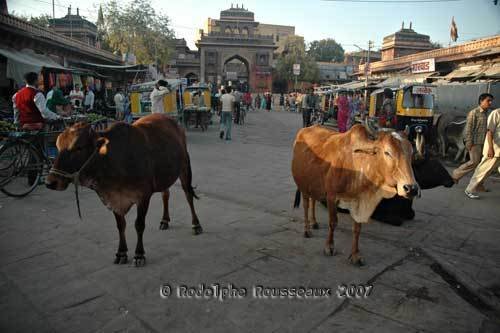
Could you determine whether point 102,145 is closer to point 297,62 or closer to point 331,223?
point 331,223

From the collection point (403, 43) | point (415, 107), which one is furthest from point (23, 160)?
point (403, 43)

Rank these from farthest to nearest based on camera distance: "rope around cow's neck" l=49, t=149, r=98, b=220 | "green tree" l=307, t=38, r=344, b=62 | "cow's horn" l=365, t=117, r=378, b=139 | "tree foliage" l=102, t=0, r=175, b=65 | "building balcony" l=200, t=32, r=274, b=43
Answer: "green tree" l=307, t=38, r=344, b=62 → "building balcony" l=200, t=32, r=274, b=43 → "tree foliage" l=102, t=0, r=175, b=65 → "cow's horn" l=365, t=117, r=378, b=139 → "rope around cow's neck" l=49, t=149, r=98, b=220

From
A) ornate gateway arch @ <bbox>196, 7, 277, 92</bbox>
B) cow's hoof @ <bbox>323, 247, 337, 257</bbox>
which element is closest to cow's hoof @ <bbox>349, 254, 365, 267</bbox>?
cow's hoof @ <bbox>323, 247, 337, 257</bbox>

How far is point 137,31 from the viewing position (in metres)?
34.4

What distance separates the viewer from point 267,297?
10.3 feet

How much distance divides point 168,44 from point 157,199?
1374 inches

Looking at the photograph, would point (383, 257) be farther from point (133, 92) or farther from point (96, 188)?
point (133, 92)

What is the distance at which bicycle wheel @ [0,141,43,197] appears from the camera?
6.12 metres

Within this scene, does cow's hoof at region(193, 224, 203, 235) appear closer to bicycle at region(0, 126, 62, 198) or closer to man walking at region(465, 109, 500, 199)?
bicycle at region(0, 126, 62, 198)

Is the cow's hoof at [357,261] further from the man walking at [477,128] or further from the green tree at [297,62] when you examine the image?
the green tree at [297,62]

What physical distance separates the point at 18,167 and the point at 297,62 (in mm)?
51510

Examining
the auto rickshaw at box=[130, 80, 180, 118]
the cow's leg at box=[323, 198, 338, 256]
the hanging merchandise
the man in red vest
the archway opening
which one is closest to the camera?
the cow's leg at box=[323, 198, 338, 256]

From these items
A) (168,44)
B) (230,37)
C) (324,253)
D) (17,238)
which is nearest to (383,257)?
(324,253)

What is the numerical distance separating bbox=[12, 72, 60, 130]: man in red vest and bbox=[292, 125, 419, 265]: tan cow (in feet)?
16.2
